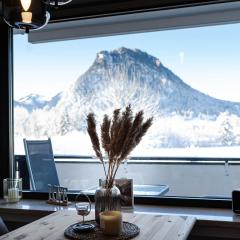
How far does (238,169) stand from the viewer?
3426 millimetres

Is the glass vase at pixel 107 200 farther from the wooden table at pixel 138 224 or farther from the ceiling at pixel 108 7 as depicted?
the ceiling at pixel 108 7

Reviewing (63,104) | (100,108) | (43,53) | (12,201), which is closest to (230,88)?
(100,108)

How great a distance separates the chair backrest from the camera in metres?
3.39

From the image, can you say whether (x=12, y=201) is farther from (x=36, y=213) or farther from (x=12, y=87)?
(x=12, y=87)

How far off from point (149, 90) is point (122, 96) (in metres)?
0.23

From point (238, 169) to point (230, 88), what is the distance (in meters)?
0.87

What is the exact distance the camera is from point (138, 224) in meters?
2.01

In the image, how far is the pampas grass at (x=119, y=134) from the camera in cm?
183

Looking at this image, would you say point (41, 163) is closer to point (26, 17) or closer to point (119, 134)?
point (119, 134)

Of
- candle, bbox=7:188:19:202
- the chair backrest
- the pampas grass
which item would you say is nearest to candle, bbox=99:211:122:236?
the pampas grass

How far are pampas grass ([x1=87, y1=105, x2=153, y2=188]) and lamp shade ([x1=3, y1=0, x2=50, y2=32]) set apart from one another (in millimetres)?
526

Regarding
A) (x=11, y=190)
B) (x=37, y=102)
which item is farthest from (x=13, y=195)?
(x=37, y=102)

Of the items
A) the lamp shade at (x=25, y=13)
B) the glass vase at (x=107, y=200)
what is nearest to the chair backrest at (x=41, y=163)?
the glass vase at (x=107, y=200)

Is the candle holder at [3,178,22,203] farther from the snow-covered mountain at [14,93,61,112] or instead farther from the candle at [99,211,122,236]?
the candle at [99,211,122,236]
